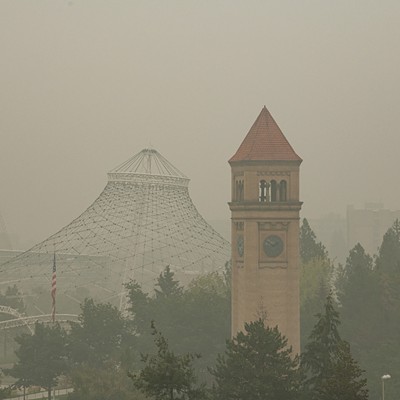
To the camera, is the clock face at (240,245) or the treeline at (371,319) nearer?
the clock face at (240,245)

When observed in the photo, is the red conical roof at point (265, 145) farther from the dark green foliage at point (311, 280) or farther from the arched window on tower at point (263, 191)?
the dark green foliage at point (311, 280)

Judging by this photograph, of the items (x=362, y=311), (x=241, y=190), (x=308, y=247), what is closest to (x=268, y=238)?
(x=241, y=190)

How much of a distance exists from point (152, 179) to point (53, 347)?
50.5m

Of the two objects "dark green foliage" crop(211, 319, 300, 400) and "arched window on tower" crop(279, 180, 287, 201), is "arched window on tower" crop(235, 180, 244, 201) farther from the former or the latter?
"dark green foliage" crop(211, 319, 300, 400)

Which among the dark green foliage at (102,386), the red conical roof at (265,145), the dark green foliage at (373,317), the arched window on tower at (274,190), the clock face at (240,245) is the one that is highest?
the red conical roof at (265,145)

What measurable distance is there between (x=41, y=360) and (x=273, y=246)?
19.3 metres

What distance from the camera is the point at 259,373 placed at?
42500mm

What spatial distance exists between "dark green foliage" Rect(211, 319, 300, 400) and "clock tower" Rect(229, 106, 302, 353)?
13.8 m

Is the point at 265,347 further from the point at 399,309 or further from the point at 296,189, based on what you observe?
the point at 399,309

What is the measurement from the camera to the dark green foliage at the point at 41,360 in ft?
222

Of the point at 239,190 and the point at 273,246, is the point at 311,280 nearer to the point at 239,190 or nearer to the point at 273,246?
the point at 239,190

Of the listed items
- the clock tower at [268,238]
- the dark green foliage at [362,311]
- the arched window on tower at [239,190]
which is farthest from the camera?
the dark green foliage at [362,311]

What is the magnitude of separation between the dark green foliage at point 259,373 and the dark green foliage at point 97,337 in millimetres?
26796

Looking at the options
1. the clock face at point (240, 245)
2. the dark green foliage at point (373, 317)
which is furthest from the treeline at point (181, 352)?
the clock face at point (240, 245)
